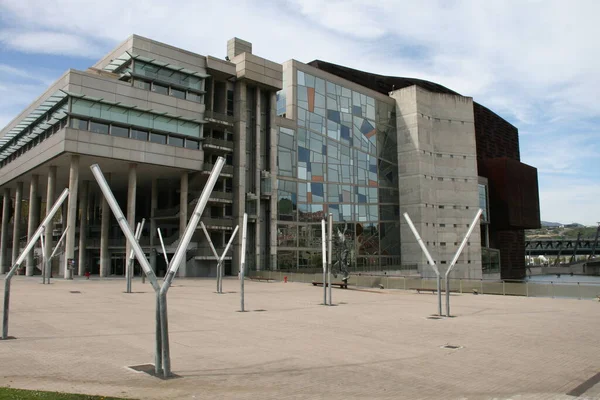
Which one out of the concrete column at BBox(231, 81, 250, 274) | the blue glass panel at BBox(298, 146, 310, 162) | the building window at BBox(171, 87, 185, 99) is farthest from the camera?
the blue glass panel at BBox(298, 146, 310, 162)

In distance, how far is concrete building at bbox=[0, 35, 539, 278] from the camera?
175 ft

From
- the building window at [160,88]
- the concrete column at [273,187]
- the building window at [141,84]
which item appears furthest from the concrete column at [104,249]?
the concrete column at [273,187]

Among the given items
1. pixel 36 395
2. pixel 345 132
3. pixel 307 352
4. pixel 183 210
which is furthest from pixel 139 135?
pixel 36 395

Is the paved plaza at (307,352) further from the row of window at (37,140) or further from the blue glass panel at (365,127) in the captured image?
the blue glass panel at (365,127)

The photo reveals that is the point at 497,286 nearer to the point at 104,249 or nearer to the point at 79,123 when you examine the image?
the point at 104,249

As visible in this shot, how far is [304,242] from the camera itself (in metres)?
67.0

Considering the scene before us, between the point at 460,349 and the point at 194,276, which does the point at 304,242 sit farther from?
the point at 460,349

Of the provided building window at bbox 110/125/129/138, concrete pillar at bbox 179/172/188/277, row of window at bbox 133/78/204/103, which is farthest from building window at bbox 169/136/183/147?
building window at bbox 110/125/129/138

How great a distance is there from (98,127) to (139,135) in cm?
424

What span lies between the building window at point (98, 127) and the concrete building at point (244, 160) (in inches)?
5.3

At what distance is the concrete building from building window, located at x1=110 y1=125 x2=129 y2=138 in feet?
0.39

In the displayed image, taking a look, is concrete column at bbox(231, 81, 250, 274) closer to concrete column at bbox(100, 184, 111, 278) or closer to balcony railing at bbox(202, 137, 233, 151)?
balcony railing at bbox(202, 137, 233, 151)

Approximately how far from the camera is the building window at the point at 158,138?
54.8m

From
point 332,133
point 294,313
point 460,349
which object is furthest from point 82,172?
point 460,349
